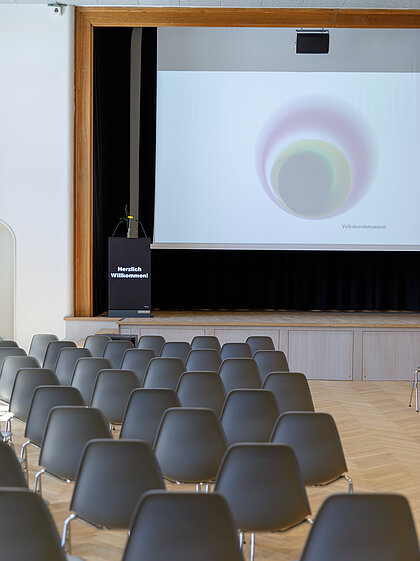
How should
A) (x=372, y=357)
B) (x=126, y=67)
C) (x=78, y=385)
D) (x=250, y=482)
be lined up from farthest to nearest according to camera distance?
(x=126, y=67), (x=372, y=357), (x=78, y=385), (x=250, y=482)

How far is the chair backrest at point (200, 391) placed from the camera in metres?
4.79

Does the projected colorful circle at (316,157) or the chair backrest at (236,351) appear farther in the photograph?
the projected colorful circle at (316,157)

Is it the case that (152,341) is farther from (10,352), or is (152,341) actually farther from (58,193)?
(58,193)

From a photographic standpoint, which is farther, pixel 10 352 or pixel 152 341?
pixel 152 341

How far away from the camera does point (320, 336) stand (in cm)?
1024

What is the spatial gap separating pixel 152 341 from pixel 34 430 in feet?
10.9

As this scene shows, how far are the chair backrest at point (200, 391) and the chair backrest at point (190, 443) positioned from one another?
127cm

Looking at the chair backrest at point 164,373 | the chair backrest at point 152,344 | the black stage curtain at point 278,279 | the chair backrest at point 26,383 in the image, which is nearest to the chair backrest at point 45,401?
the chair backrest at point 26,383

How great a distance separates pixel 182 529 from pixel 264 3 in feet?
33.5

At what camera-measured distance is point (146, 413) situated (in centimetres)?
400

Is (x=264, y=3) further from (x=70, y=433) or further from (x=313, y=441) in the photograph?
(x=70, y=433)

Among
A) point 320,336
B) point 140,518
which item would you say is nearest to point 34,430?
point 140,518

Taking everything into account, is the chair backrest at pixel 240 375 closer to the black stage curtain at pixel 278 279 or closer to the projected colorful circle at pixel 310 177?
the projected colorful circle at pixel 310 177

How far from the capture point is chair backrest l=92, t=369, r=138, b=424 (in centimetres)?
480
